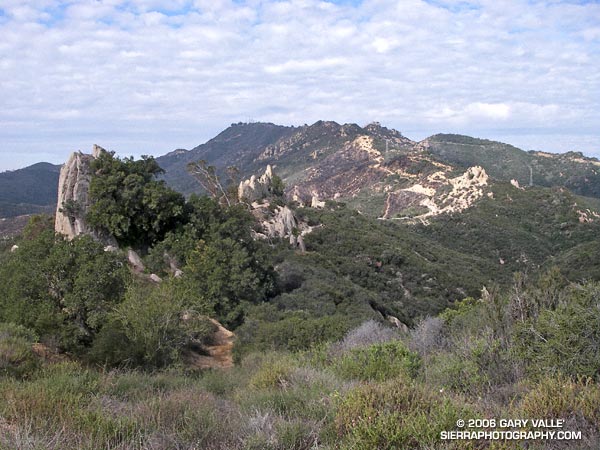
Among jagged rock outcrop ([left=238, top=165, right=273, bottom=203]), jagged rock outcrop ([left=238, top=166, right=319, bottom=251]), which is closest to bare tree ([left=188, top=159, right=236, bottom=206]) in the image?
jagged rock outcrop ([left=238, top=165, right=273, bottom=203])

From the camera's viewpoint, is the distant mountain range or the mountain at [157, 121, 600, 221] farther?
the distant mountain range

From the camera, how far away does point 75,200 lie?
2414 centimetres

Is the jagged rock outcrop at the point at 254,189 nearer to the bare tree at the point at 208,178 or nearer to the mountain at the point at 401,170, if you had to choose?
the bare tree at the point at 208,178

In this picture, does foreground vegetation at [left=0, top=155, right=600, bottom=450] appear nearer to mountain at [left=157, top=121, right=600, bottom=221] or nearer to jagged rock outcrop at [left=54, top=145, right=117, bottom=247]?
jagged rock outcrop at [left=54, top=145, right=117, bottom=247]

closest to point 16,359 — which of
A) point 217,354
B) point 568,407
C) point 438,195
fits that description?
point 568,407

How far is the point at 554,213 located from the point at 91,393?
63.7 meters

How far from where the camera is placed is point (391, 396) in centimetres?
466

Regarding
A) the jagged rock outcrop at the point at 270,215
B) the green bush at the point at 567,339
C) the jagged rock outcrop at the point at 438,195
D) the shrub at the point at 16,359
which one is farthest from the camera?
the jagged rock outcrop at the point at 438,195

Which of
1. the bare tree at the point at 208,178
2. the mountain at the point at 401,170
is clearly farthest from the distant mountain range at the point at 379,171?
the bare tree at the point at 208,178

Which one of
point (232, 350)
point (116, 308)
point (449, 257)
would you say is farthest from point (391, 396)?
point (449, 257)

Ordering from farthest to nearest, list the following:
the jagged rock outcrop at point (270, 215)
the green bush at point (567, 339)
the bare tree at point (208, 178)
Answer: the bare tree at point (208, 178) < the jagged rock outcrop at point (270, 215) < the green bush at point (567, 339)

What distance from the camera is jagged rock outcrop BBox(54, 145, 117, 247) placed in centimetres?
2373

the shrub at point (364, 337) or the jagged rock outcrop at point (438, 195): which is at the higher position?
the jagged rock outcrop at point (438, 195)

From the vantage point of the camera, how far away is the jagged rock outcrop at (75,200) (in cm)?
2373
